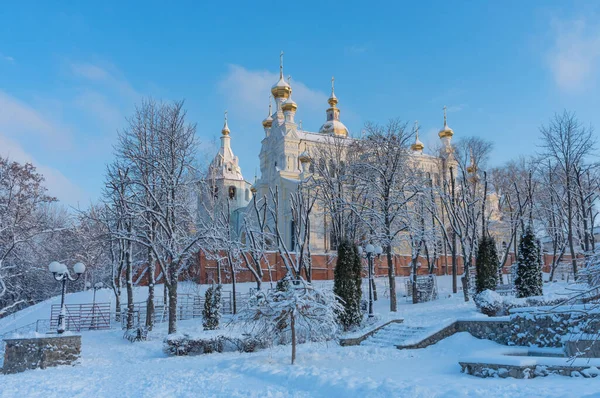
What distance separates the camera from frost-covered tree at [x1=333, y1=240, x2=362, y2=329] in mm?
15930

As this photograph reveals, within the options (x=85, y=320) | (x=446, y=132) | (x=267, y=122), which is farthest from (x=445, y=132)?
(x=85, y=320)

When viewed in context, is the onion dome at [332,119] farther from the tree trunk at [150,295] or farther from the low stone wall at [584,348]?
the low stone wall at [584,348]

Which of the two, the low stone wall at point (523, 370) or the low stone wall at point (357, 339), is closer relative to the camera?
the low stone wall at point (523, 370)

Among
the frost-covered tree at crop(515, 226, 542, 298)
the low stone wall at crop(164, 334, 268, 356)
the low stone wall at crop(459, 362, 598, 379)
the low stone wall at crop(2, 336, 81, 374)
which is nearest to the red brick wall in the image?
the frost-covered tree at crop(515, 226, 542, 298)

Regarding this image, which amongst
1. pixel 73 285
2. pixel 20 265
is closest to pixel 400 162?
pixel 20 265

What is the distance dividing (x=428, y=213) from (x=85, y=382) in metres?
19.3

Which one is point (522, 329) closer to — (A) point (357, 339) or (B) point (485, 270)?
(A) point (357, 339)

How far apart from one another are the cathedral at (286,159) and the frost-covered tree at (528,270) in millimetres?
13475

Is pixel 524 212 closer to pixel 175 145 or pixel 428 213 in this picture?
pixel 428 213

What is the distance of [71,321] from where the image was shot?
21219mm

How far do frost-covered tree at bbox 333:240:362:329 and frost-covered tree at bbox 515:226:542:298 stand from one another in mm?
5599

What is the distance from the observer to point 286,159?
4062cm

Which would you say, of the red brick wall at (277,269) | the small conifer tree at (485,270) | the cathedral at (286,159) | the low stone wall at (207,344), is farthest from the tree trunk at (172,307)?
the cathedral at (286,159)

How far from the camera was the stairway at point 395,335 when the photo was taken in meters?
13.6
